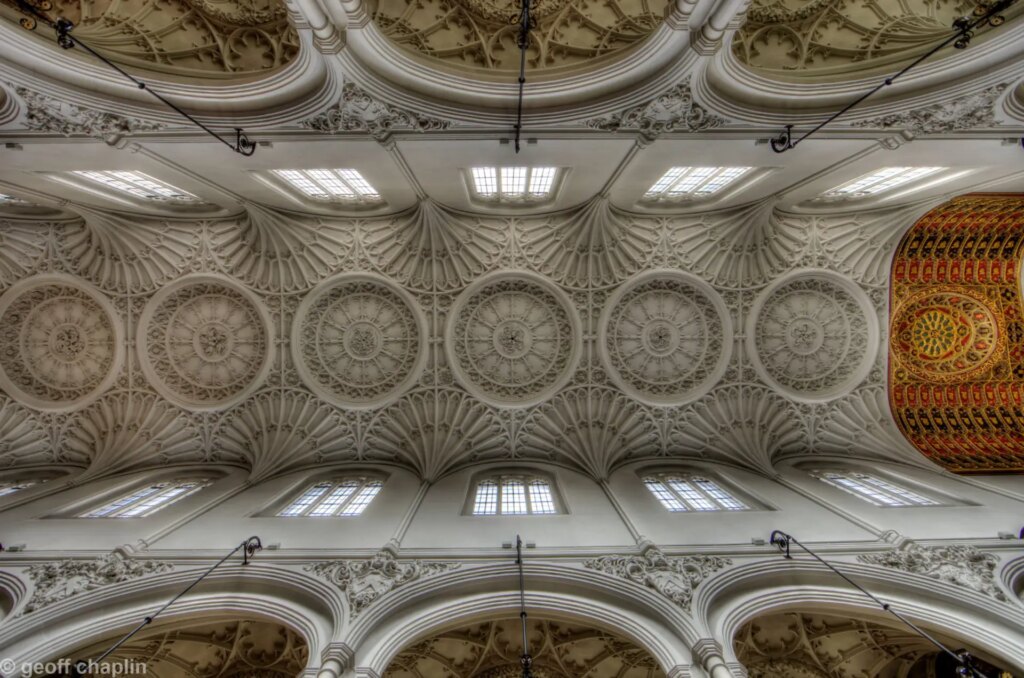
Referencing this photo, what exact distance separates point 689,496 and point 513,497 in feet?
18.1

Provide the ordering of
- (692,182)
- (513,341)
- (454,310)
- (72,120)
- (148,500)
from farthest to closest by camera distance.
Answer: (513,341)
(454,310)
(148,500)
(692,182)
(72,120)

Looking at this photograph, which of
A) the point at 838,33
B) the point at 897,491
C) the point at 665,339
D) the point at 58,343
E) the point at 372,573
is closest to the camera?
the point at 372,573

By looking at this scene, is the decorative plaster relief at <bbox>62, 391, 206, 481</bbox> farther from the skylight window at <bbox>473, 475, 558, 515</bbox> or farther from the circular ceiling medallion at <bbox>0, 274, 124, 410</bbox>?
the skylight window at <bbox>473, 475, 558, 515</bbox>

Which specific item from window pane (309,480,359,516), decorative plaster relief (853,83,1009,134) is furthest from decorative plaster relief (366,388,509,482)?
decorative plaster relief (853,83,1009,134)

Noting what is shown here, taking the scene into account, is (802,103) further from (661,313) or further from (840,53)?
(661,313)

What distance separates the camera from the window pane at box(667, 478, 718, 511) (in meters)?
13.4

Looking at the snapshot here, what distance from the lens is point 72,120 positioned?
372 inches

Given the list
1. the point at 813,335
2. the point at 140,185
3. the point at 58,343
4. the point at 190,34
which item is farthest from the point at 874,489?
the point at 58,343

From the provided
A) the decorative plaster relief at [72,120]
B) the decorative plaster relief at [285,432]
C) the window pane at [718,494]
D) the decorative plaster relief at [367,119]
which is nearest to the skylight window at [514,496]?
the window pane at [718,494]

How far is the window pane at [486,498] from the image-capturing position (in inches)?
539

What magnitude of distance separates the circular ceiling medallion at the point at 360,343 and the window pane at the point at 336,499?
2.83 m

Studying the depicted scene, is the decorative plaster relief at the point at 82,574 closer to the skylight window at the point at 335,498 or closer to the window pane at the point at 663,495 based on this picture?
the skylight window at the point at 335,498

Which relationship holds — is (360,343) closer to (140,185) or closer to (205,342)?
(205,342)

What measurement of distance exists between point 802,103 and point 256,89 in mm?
11709
